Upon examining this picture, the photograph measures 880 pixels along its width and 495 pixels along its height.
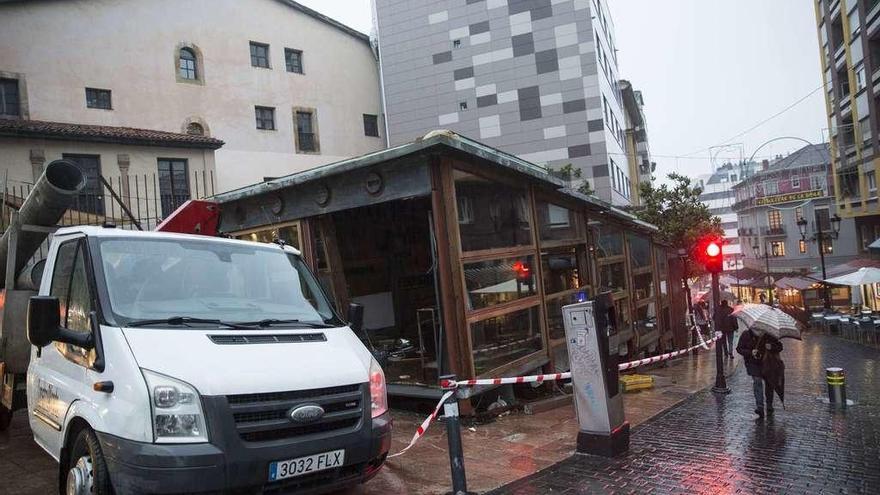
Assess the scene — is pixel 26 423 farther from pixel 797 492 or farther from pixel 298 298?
pixel 797 492

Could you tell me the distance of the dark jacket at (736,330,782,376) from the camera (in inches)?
344

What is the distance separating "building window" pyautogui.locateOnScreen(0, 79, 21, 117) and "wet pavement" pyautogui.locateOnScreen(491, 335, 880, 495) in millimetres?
26021

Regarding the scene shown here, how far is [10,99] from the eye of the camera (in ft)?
75.3

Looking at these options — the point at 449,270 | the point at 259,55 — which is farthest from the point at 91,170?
the point at 449,270

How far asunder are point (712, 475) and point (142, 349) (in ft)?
17.4

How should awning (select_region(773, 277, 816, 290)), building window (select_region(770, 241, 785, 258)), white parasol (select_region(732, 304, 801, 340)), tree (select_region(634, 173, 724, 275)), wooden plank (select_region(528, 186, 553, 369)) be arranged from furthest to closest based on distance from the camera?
building window (select_region(770, 241, 785, 258)) < awning (select_region(773, 277, 816, 290)) < tree (select_region(634, 173, 724, 275)) < wooden plank (select_region(528, 186, 553, 369)) < white parasol (select_region(732, 304, 801, 340))

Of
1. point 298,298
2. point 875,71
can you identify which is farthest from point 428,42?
point 298,298

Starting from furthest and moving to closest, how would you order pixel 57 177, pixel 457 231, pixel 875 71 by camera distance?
pixel 875 71
pixel 457 231
pixel 57 177

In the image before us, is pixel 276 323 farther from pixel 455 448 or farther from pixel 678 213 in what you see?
pixel 678 213

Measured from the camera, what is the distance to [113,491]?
12.7 ft

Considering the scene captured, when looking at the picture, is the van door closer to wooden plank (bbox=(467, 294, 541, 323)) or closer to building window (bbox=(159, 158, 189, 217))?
wooden plank (bbox=(467, 294, 541, 323))

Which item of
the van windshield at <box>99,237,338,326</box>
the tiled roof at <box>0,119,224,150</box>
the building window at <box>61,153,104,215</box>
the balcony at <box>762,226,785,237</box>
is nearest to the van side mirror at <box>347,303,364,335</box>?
the van windshield at <box>99,237,338,326</box>

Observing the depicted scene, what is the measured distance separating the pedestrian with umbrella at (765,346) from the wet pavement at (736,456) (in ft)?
1.25

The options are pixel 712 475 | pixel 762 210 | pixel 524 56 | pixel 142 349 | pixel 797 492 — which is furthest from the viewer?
pixel 762 210
